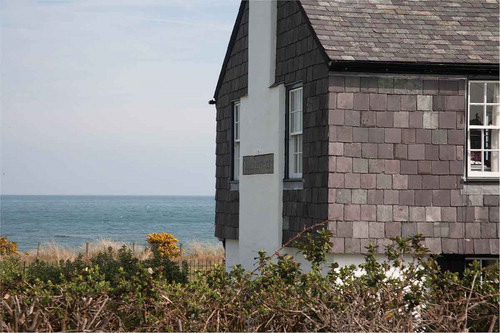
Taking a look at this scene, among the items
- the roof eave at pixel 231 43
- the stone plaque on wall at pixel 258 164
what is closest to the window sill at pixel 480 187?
the stone plaque on wall at pixel 258 164

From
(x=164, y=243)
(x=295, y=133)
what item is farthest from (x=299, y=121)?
(x=164, y=243)

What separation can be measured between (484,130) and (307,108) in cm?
339

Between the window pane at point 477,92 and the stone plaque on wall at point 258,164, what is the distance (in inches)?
174

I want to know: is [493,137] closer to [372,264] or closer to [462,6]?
[462,6]

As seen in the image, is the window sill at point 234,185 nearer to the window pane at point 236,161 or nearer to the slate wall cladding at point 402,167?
the window pane at point 236,161

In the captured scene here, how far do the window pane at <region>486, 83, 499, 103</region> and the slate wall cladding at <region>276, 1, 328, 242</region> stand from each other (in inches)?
123

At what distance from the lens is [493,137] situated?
17.2 metres

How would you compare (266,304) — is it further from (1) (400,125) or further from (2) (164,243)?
(2) (164,243)

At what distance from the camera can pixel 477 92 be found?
17266 millimetres

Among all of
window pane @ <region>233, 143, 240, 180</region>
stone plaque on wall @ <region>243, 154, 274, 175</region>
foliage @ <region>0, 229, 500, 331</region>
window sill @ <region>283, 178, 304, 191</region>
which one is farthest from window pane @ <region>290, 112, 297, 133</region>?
foliage @ <region>0, 229, 500, 331</region>

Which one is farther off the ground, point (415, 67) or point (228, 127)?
point (415, 67)

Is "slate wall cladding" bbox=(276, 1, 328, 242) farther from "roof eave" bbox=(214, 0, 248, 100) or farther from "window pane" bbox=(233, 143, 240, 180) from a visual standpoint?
"window pane" bbox=(233, 143, 240, 180)

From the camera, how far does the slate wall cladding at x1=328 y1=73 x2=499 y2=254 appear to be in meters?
16.7

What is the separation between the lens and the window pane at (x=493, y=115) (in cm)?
1714
